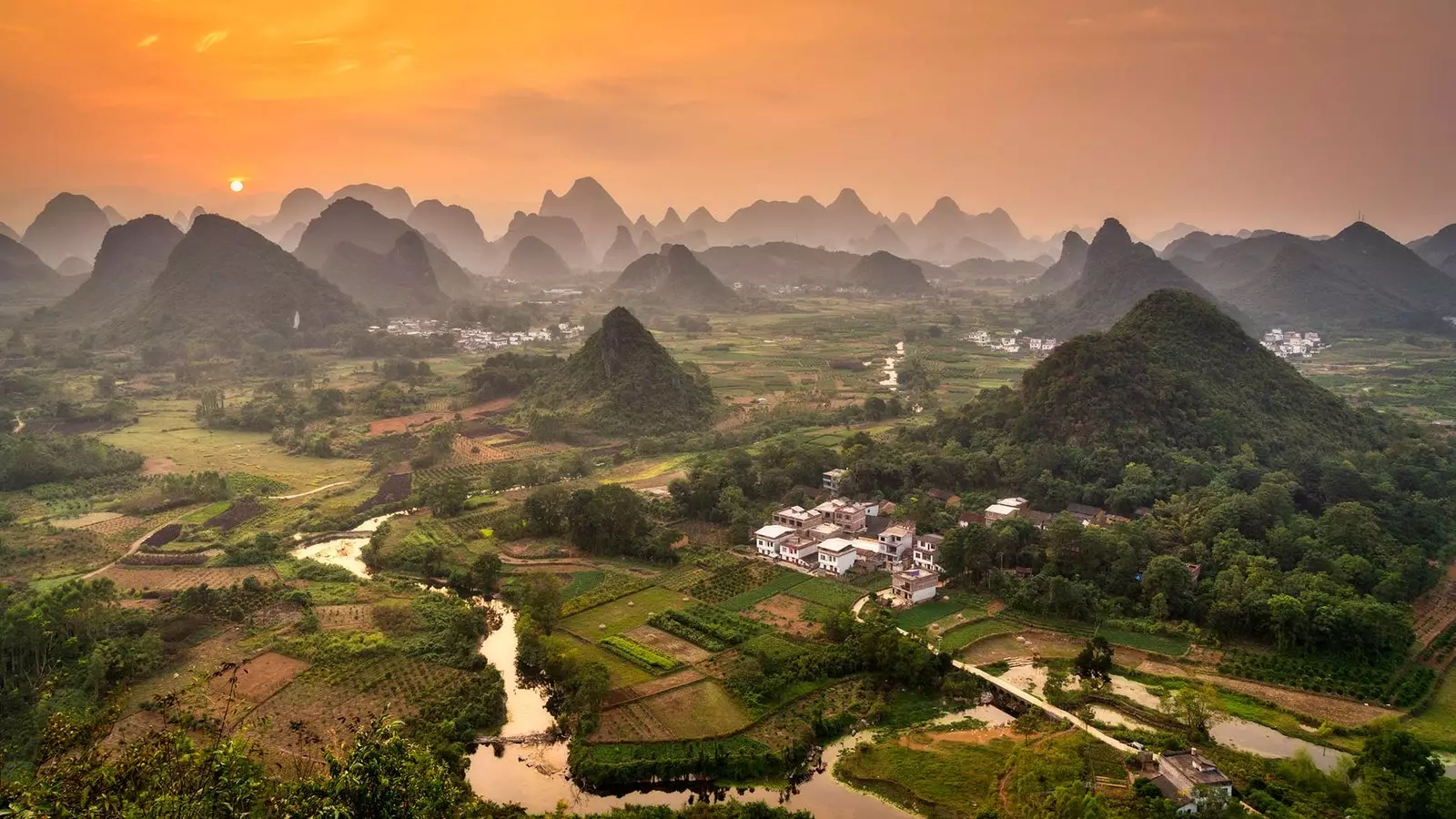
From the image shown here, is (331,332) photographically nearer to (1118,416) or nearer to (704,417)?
(704,417)

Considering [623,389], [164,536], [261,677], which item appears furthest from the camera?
[623,389]

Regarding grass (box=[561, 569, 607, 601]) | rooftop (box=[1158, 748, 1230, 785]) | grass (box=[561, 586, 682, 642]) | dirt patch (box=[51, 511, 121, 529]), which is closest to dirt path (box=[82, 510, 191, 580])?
dirt patch (box=[51, 511, 121, 529])

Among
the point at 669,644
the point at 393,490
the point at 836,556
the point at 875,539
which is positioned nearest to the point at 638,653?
the point at 669,644

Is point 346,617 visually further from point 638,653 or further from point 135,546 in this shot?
point 135,546

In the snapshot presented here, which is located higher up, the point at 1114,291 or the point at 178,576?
the point at 1114,291

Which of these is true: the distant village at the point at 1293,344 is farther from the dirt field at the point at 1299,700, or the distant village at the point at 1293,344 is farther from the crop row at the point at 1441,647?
the dirt field at the point at 1299,700

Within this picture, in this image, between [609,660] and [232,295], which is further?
[232,295]

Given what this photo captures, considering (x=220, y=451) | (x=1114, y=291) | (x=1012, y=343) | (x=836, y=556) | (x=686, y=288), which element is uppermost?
(x=686, y=288)
